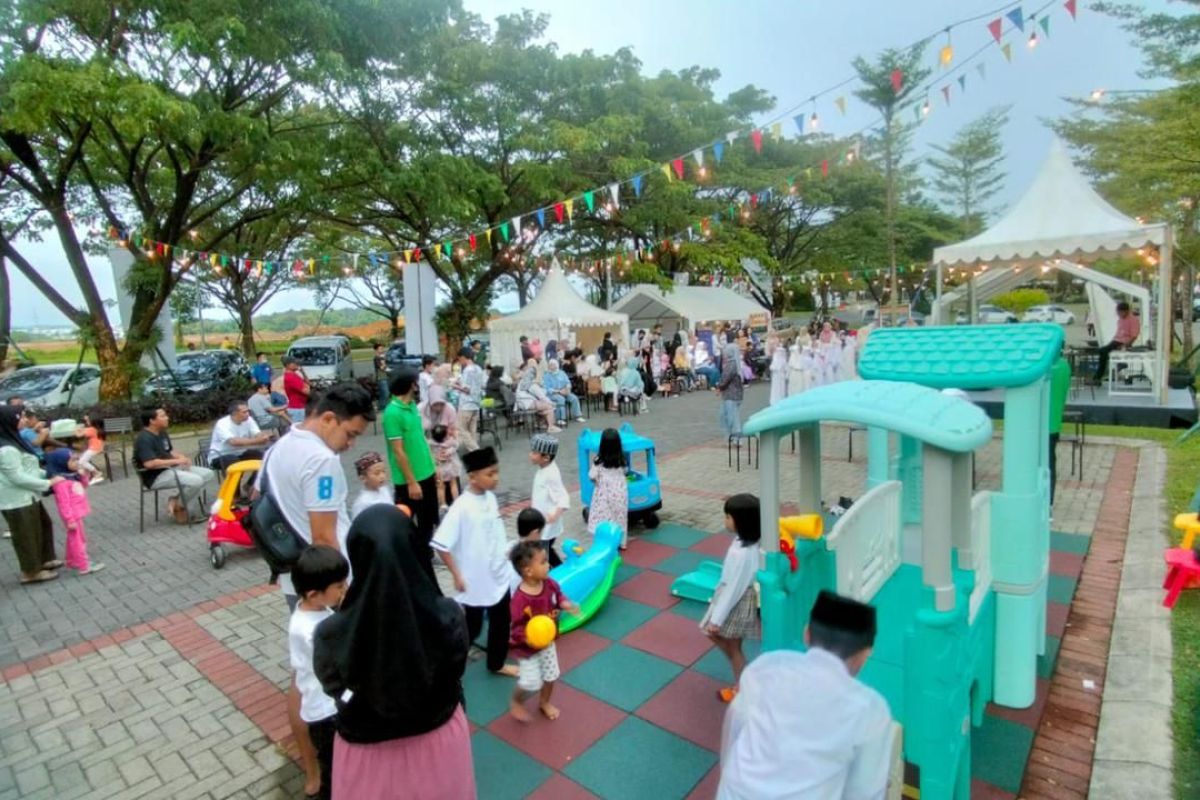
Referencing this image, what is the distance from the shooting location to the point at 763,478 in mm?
2842

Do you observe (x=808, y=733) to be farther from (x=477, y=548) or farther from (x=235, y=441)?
(x=235, y=441)

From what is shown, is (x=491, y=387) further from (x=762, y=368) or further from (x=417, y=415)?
(x=762, y=368)

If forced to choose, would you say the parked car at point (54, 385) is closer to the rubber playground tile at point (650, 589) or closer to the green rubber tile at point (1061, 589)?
the rubber playground tile at point (650, 589)

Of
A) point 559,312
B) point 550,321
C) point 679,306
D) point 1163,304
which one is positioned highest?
point 679,306

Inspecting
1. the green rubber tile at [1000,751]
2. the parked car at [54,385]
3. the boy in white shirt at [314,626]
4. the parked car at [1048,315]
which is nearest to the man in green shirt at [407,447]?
the boy in white shirt at [314,626]

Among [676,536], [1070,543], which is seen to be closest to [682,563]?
[676,536]

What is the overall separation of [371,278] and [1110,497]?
40.0 m

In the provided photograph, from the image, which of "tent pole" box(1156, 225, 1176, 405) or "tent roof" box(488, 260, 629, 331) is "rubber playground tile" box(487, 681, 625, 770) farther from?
"tent roof" box(488, 260, 629, 331)

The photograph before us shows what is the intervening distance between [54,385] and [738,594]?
18203 millimetres

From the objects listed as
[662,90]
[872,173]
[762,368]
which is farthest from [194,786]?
[872,173]

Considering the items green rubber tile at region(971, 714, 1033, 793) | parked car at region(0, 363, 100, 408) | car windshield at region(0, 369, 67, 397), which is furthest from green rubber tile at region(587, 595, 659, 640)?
car windshield at region(0, 369, 67, 397)

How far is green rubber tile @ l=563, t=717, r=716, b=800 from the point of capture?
2.95 metres

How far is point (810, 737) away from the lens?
1.71 meters

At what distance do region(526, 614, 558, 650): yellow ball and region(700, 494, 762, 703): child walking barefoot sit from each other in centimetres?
84
